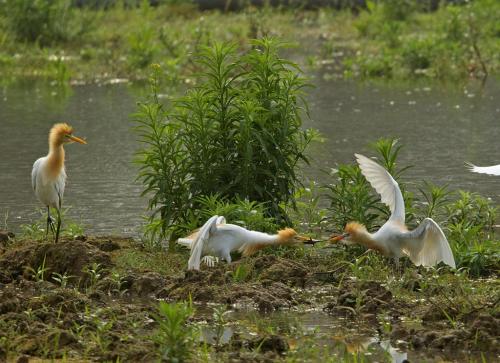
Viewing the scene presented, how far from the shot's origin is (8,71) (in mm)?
21484

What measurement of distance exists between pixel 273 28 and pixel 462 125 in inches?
384

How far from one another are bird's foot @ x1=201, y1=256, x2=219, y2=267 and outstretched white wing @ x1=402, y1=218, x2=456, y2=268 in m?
1.36

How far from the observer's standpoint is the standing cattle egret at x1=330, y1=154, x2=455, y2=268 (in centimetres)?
833

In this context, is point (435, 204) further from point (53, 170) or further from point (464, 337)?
point (53, 170)

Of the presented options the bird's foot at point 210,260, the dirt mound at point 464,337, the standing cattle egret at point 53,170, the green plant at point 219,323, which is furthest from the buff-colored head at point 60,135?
the dirt mound at point 464,337

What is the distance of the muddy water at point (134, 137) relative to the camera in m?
11.8

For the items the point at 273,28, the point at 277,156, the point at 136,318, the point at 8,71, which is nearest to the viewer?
the point at 136,318

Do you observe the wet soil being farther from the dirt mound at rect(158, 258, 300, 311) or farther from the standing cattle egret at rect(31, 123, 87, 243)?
the standing cattle egret at rect(31, 123, 87, 243)

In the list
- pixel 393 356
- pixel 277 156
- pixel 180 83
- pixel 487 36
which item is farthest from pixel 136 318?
pixel 487 36

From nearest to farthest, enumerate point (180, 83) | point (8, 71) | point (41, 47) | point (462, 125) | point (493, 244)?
1. point (493, 244)
2. point (462, 125)
3. point (180, 83)
4. point (8, 71)
5. point (41, 47)

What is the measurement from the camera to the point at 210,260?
8.75m

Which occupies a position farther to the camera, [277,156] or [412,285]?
[277,156]

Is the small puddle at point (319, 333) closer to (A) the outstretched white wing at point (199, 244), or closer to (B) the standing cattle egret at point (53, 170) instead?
(A) the outstretched white wing at point (199, 244)

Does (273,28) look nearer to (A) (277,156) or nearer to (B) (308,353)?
(A) (277,156)
